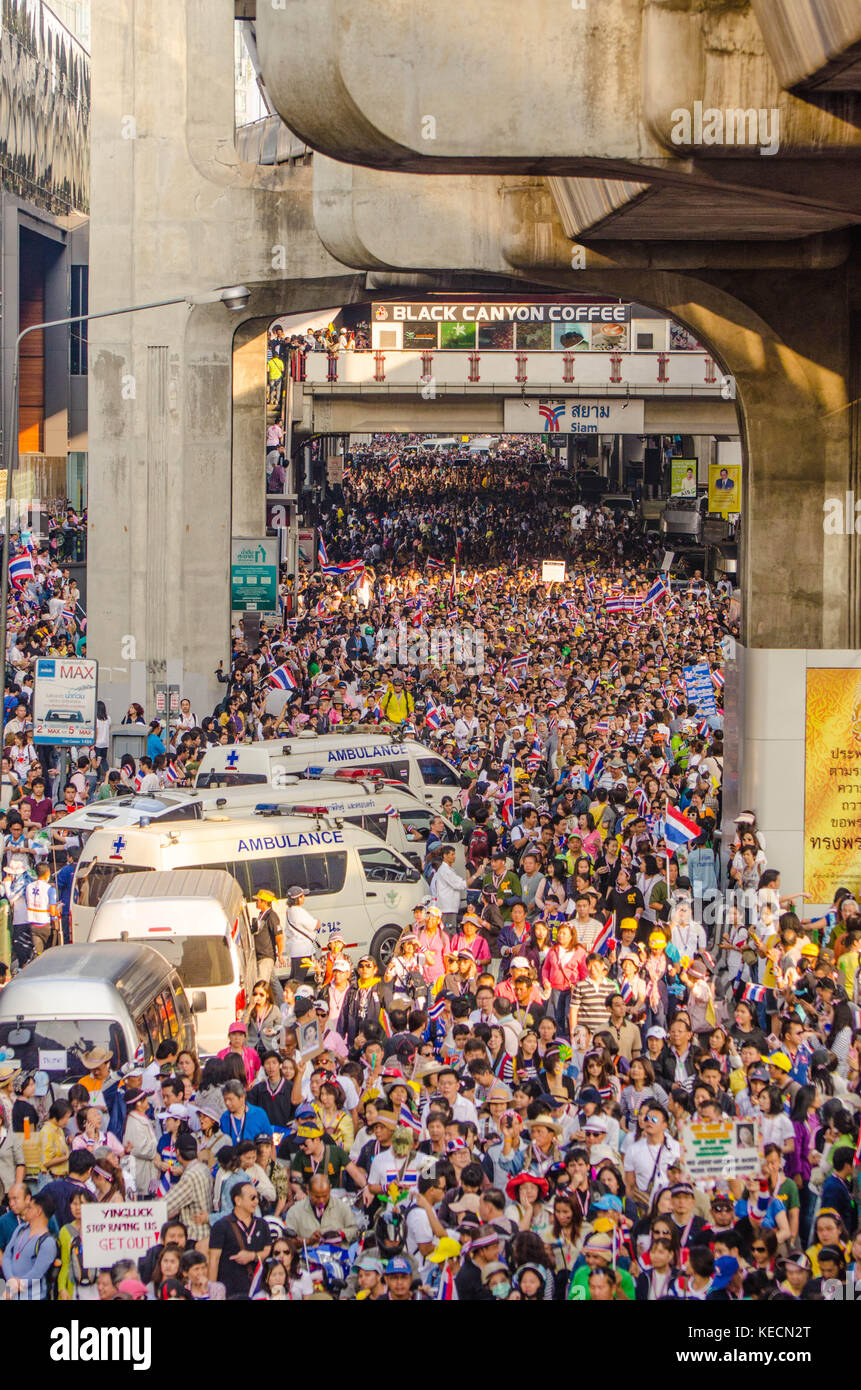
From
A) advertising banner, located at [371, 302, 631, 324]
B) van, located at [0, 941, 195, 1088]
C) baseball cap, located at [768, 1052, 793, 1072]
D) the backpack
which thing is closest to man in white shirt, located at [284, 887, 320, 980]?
the backpack

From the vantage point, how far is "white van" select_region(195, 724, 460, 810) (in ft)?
72.0

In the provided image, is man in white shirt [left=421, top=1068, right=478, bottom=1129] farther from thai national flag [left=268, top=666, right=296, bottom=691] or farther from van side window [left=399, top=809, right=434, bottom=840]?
thai national flag [left=268, top=666, right=296, bottom=691]

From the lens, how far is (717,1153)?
9672mm

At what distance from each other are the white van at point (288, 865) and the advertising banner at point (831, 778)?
3.91 m

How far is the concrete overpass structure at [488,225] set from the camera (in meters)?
12.1

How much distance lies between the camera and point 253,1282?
28.9ft

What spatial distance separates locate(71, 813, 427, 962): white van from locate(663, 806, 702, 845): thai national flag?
2.43 m

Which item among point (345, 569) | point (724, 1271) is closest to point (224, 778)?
point (724, 1271)

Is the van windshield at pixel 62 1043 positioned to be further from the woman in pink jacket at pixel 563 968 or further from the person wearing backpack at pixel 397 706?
the person wearing backpack at pixel 397 706

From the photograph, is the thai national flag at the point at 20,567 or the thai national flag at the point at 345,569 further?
the thai national flag at the point at 345,569

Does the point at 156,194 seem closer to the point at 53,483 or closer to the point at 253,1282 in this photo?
the point at 253,1282

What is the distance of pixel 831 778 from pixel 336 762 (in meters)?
6.28

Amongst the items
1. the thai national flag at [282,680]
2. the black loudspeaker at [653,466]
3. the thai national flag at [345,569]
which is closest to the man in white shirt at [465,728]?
the thai national flag at [282,680]

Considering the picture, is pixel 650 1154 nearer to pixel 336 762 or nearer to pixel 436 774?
pixel 336 762
